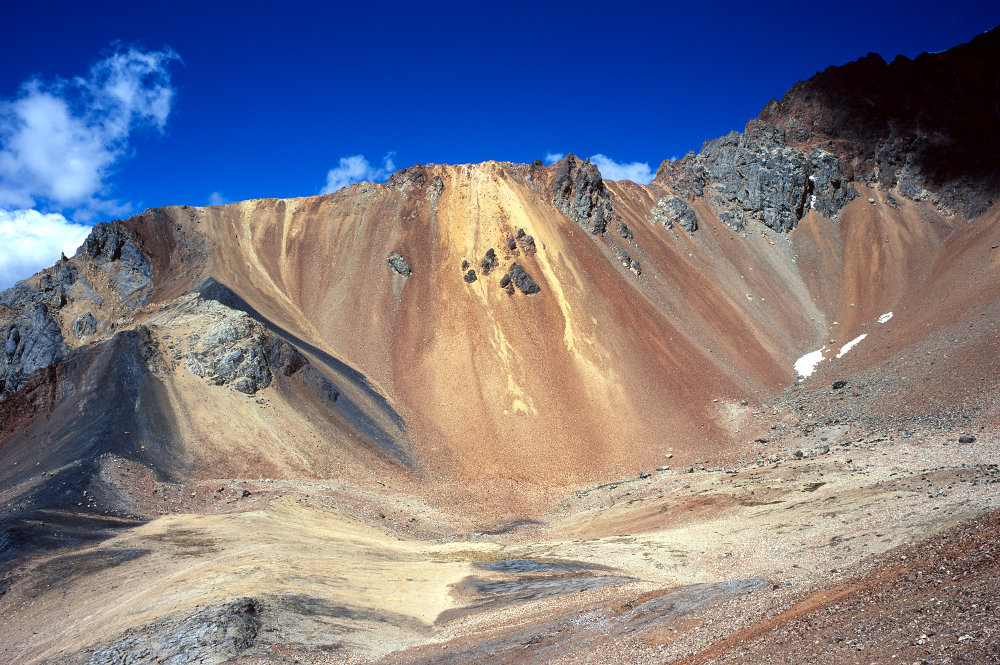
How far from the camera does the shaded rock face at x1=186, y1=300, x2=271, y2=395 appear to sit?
1451 inches

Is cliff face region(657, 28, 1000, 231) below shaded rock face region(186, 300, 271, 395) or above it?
above

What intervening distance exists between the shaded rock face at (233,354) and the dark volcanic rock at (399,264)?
1773 cm

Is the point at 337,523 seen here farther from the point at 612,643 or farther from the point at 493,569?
the point at 612,643

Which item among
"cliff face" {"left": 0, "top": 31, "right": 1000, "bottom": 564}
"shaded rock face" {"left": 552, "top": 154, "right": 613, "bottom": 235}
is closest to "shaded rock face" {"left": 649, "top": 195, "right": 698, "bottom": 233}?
"cliff face" {"left": 0, "top": 31, "right": 1000, "bottom": 564}

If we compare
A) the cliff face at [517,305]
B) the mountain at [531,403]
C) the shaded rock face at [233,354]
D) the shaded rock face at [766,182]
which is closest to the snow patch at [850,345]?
the cliff face at [517,305]

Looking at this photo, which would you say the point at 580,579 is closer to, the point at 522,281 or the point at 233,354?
the point at 233,354

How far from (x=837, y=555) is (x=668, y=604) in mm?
4976

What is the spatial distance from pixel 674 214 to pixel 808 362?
25047mm

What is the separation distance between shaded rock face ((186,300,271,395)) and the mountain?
0.60 feet

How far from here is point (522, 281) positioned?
5212cm

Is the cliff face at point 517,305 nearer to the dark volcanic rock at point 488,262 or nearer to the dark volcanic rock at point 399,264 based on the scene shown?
the dark volcanic rock at point 488,262

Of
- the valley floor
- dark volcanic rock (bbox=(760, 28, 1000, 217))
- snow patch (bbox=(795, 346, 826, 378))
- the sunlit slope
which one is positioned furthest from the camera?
dark volcanic rock (bbox=(760, 28, 1000, 217))

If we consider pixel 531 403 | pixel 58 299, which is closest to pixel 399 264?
pixel 531 403

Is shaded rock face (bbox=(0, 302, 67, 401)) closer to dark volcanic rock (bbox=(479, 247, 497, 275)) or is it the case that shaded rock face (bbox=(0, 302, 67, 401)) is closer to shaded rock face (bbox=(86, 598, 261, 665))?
shaded rock face (bbox=(86, 598, 261, 665))
